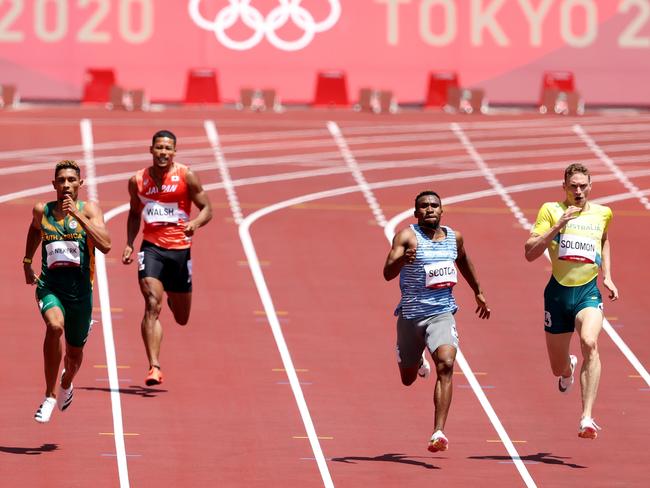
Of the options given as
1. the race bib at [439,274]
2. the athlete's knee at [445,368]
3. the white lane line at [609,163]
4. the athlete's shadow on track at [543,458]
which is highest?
the race bib at [439,274]

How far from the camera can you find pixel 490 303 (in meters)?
18.3

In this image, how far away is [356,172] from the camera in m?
26.3

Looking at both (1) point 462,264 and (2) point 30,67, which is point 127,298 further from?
(2) point 30,67

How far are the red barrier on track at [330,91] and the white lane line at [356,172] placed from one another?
2.19 metres

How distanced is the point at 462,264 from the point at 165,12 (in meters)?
21.8

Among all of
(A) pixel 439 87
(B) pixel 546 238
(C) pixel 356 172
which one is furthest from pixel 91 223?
(A) pixel 439 87

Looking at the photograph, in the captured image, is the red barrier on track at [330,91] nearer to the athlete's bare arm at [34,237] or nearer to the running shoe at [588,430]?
the athlete's bare arm at [34,237]

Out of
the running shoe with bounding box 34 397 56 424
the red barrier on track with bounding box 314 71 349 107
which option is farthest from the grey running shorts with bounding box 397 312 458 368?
the red barrier on track with bounding box 314 71 349 107

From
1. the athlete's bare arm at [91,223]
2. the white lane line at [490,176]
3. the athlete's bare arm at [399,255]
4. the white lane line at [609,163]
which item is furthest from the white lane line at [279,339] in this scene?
the white lane line at [609,163]

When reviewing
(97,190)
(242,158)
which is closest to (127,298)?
(97,190)

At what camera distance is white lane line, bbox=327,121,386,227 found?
2319cm

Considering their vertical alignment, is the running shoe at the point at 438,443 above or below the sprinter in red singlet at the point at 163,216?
below

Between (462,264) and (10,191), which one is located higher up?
(462,264)

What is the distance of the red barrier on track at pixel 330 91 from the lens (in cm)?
3312
